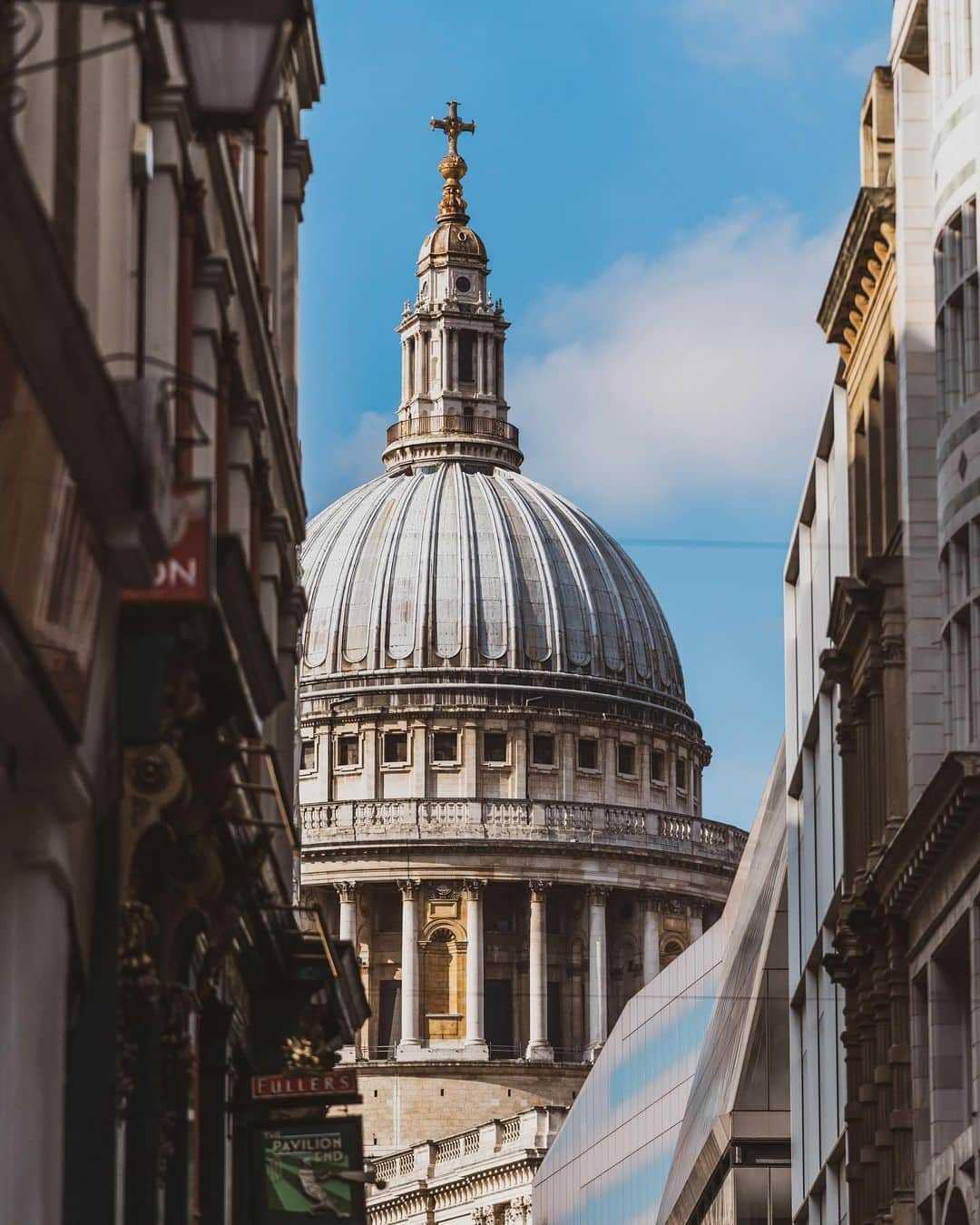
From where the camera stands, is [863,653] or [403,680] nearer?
[863,653]

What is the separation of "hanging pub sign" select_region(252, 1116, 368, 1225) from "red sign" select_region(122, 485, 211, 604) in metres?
11.6

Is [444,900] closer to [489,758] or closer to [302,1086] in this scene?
[489,758]

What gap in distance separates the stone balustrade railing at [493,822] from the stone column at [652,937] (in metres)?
2.74

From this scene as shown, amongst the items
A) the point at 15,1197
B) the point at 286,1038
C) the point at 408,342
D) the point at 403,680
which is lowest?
the point at 15,1197

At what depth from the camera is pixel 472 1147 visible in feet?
422

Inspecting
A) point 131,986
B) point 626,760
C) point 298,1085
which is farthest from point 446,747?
point 131,986

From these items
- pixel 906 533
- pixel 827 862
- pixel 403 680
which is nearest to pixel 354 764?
pixel 403 680

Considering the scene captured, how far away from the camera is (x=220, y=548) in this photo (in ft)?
72.1

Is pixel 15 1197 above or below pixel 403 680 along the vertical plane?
below

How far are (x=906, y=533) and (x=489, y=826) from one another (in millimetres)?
114485

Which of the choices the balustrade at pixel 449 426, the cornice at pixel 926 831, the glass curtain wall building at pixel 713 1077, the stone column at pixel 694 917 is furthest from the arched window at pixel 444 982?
the cornice at pixel 926 831

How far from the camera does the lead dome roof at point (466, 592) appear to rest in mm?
160500

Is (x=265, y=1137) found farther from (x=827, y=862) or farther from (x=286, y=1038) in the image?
(x=827, y=862)

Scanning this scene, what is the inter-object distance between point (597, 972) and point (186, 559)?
13740 cm
